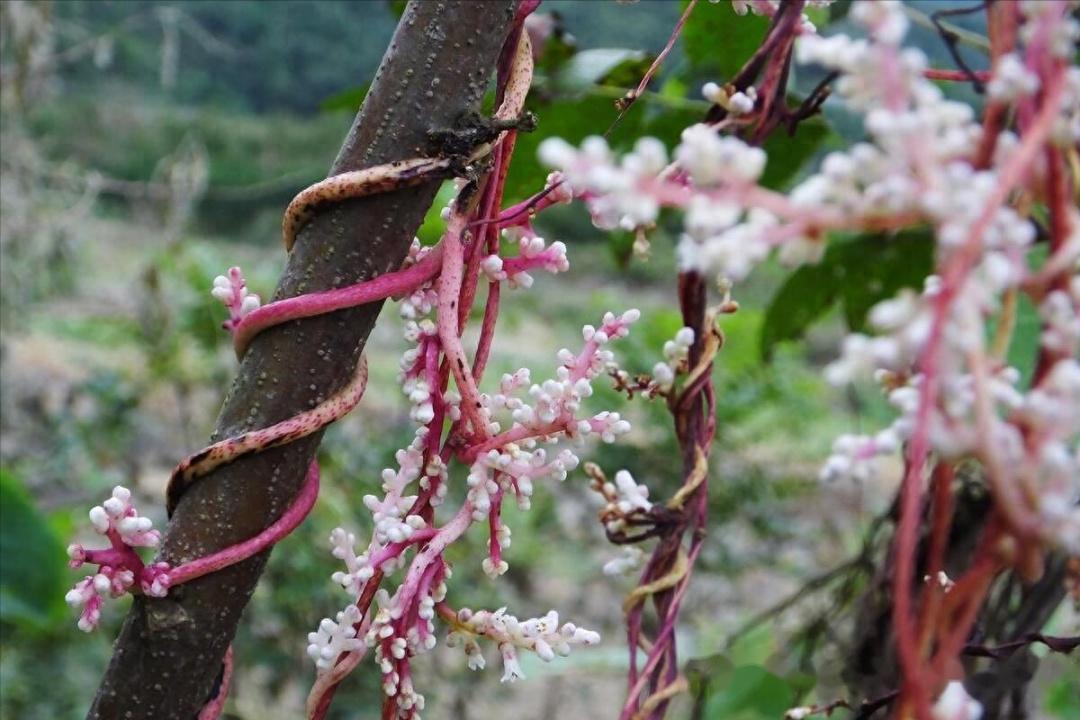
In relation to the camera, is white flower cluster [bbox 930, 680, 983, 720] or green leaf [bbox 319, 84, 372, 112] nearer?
white flower cluster [bbox 930, 680, 983, 720]

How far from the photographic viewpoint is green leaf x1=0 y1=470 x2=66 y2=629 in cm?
64

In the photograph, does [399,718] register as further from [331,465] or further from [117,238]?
[117,238]

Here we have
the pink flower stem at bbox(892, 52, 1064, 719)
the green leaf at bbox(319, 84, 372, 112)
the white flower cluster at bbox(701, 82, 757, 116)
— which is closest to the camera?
the pink flower stem at bbox(892, 52, 1064, 719)

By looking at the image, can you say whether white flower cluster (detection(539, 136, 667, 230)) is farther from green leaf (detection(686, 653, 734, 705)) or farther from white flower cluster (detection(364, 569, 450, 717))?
green leaf (detection(686, 653, 734, 705))

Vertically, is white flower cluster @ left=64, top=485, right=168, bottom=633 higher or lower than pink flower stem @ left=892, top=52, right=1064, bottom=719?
lower

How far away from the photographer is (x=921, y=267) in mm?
696

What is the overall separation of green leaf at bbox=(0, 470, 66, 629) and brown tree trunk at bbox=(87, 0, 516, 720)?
1.11 feet

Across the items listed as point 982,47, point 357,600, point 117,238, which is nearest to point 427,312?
point 357,600

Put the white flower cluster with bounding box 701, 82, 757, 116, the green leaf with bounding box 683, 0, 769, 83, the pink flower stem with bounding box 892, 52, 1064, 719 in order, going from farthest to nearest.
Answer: the green leaf with bounding box 683, 0, 769, 83 < the white flower cluster with bounding box 701, 82, 757, 116 < the pink flower stem with bounding box 892, 52, 1064, 719

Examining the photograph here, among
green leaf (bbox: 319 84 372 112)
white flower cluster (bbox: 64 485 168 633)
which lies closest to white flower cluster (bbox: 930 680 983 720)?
white flower cluster (bbox: 64 485 168 633)

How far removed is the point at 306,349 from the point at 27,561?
17.4 inches

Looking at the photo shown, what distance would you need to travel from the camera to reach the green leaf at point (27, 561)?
0.64 metres

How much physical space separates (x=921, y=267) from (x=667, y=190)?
22.7 inches

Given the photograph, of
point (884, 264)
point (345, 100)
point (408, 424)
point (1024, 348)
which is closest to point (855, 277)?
point (884, 264)
